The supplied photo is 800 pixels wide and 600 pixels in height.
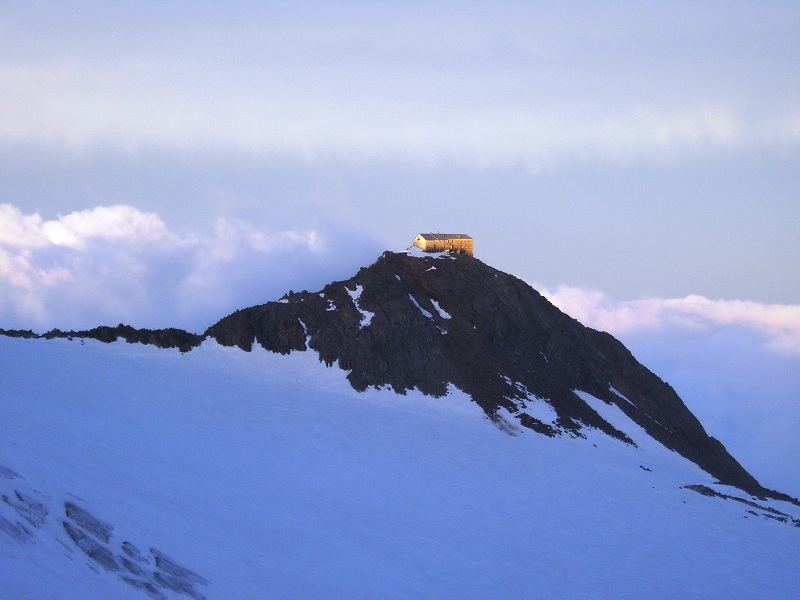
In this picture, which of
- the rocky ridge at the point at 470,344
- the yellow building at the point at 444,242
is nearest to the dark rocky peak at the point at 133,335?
the rocky ridge at the point at 470,344

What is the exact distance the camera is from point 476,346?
197ft

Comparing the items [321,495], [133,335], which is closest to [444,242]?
[133,335]

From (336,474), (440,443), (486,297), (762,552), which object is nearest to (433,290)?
(486,297)

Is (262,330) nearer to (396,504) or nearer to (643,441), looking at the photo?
(396,504)

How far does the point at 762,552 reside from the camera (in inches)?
1572

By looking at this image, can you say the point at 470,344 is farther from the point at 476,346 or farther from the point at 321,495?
the point at 321,495

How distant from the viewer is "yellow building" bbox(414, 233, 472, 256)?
75.1m

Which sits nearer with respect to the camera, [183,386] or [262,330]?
[183,386]

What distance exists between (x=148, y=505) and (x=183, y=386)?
2177 cm

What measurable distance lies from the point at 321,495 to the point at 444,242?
42.0m

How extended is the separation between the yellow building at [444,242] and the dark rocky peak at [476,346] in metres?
8.06

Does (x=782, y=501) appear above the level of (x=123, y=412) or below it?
above

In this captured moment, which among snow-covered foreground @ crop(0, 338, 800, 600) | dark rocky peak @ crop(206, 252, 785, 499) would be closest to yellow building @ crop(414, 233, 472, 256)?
dark rocky peak @ crop(206, 252, 785, 499)

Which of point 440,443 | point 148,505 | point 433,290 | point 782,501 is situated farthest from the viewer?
point 433,290
